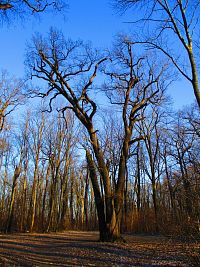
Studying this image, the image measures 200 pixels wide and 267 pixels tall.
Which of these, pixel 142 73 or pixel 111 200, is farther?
pixel 142 73

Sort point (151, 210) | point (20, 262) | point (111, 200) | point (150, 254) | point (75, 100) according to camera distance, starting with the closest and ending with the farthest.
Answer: point (20, 262)
point (150, 254)
point (111, 200)
point (75, 100)
point (151, 210)

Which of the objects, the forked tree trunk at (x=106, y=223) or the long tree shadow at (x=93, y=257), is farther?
the forked tree trunk at (x=106, y=223)

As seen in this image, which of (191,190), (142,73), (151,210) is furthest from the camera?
(151,210)

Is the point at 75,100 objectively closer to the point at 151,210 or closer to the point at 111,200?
the point at 111,200

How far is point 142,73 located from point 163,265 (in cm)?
1134

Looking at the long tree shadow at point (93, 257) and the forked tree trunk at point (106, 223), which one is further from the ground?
the forked tree trunk at point (106, 223)

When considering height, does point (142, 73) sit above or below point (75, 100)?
above

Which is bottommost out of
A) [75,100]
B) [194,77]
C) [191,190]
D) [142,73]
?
[191,190]

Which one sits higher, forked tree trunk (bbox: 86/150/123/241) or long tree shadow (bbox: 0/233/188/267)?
forked tree trunk (bbox: 86/150/123/241)

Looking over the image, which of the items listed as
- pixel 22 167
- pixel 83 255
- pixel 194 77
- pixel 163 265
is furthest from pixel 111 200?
pixel 22 167

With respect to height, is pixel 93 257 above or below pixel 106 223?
below

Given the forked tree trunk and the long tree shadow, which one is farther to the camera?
the forked tree trunk

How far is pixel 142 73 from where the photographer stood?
15977 mm

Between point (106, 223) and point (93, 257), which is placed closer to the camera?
point (93, 257)
